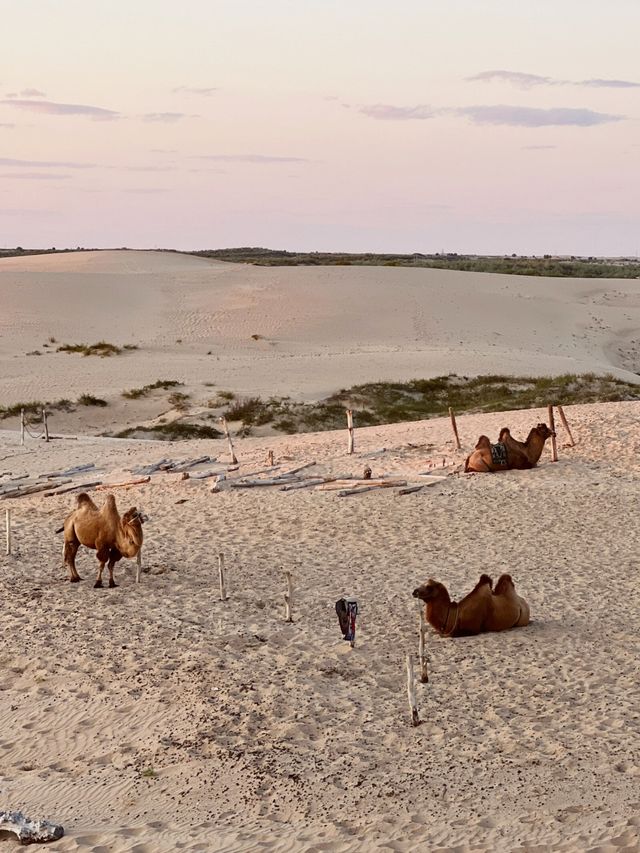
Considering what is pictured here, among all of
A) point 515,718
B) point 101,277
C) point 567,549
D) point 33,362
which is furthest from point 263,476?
point 101,277

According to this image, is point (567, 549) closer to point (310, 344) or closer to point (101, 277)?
point (310, 344)

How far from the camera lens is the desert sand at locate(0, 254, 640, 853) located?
7.83m

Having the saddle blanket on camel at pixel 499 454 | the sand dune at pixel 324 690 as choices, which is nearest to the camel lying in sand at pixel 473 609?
the sand dune at pixel 324 690

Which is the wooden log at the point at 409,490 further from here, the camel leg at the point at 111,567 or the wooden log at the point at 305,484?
the camel leg at the point at 111,567

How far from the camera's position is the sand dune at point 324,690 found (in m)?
7.79

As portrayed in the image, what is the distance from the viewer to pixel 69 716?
386 inches

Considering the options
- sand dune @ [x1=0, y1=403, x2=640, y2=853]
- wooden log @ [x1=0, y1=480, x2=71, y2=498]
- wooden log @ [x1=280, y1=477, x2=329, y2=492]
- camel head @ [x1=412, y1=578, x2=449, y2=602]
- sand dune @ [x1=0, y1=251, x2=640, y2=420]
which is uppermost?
sand dune @ [x1=0, y1=251, x2=640, y2=420]

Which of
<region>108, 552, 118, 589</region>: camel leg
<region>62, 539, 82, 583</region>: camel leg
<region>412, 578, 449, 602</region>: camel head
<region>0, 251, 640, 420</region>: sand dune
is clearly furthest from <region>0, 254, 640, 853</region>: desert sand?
<region>0, 251, 640, 420</region>: sand dune

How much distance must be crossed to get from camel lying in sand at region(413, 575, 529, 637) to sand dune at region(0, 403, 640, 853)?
17 centimetres

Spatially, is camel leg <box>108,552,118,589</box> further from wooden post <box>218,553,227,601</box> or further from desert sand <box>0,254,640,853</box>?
wooden post <box>218,553,227,601</box>

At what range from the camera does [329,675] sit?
1051 cm

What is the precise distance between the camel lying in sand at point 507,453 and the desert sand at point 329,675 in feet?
0.84

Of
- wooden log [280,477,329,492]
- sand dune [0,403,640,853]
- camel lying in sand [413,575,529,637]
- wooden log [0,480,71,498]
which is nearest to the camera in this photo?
sand dune [0,403,640,853]

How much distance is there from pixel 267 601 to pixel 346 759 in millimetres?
4460
